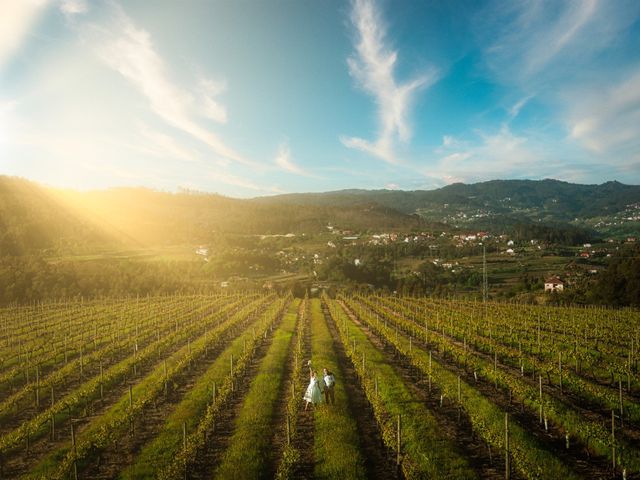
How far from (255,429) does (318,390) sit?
244cm

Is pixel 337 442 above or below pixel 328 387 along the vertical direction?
below

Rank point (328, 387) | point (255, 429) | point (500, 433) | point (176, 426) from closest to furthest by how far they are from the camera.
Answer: point (500, 433), point (255, 429), point (176, 426), point (328, 387)

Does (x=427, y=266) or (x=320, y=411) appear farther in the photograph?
(x=427, y=266)

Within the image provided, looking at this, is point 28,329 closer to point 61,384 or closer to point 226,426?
point 61,384

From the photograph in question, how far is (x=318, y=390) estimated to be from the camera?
544 inches

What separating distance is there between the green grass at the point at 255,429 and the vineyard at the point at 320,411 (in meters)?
0.05

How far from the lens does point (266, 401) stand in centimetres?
1495

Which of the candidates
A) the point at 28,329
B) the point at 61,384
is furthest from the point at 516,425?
the point at 28,329

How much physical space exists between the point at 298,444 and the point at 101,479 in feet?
16.4

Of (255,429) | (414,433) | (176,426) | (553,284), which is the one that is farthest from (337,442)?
(553,284)

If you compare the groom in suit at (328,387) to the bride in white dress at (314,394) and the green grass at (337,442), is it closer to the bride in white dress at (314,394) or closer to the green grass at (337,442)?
the green grass at (337,442)

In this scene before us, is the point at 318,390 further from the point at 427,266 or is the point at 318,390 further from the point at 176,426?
the point at 427,266

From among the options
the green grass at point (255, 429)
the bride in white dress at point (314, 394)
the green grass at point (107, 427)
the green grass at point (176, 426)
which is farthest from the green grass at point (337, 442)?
the green grass at point (107, 427)

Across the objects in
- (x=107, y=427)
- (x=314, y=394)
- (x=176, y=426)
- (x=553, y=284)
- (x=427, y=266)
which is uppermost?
(x=314, y=394)
